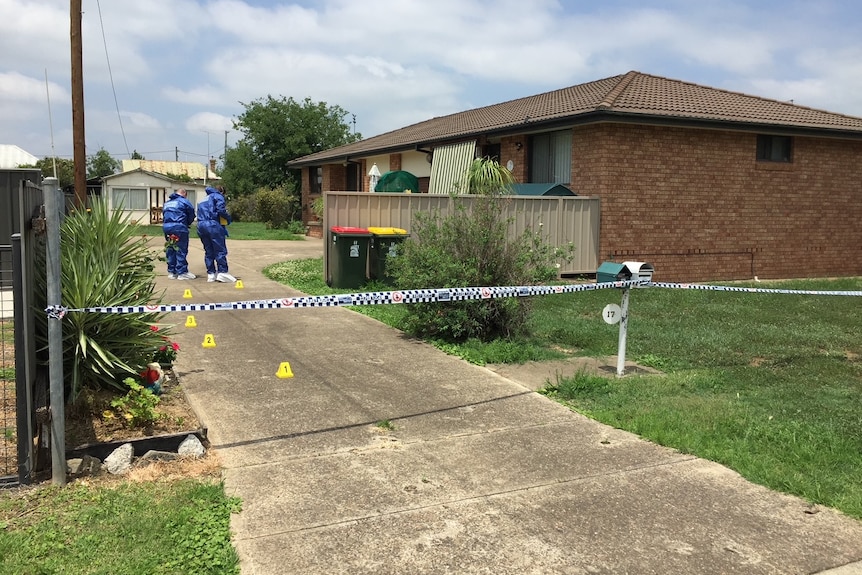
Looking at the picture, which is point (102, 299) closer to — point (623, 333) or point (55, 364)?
point (55, 364)

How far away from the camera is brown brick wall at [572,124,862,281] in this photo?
1545 centimetres

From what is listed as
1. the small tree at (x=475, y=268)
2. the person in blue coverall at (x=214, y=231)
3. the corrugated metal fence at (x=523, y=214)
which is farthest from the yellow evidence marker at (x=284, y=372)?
the person in blue coverall at (x=214, y=231)

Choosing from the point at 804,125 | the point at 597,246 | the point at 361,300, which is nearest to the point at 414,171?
the point at 597,246

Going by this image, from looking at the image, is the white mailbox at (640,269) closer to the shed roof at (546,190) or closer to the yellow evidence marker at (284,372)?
the yellow evidence marker at (284,372)

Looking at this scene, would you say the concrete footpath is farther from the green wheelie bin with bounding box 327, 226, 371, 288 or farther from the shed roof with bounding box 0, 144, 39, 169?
the shed roof with bounding box 0, 144, 39, 169

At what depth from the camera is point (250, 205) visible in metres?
43.4

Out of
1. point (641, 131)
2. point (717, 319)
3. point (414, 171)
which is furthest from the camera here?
point (414, 171)

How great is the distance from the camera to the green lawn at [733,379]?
4.98m

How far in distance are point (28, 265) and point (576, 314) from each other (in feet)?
26.4

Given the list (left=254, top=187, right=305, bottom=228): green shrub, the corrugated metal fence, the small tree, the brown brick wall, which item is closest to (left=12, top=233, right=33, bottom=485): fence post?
the small tree

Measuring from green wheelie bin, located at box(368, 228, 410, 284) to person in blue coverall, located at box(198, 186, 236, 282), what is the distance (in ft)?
9.80

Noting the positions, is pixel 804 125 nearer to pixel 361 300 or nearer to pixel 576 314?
pixel 576 314

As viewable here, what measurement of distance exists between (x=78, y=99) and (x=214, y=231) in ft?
14.1

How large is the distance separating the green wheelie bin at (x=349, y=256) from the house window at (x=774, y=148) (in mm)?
9898
